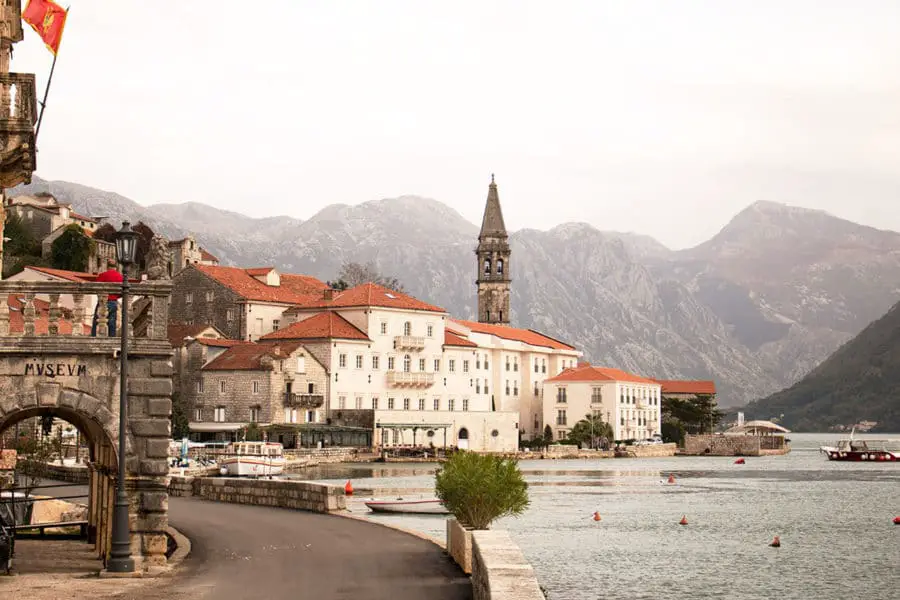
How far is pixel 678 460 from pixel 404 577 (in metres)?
120

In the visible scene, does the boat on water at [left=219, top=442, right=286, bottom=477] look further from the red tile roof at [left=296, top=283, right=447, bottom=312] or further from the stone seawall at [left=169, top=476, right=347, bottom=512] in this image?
the stone seawall at [left=169, top=476, right=347, bottom=512]

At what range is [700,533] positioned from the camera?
51.4 m

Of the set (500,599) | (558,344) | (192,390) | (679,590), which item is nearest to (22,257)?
(192,390)

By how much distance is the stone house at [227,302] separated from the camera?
119 meters

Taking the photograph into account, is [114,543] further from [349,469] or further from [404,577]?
[349,469]

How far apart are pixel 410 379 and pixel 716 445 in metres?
51.7

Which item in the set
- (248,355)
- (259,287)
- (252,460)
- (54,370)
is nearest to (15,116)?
(54,370)

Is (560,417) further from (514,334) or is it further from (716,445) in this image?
(716,445)

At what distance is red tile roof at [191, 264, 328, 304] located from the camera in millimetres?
119750

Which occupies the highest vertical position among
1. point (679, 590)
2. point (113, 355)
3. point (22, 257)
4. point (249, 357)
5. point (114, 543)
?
point (22, 257)

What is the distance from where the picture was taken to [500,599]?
1441cm

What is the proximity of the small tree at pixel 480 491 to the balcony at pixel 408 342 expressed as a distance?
9384 centimetres

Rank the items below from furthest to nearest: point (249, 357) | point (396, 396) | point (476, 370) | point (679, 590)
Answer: point (476, 370)
point (396, 396)
point (249, 357)
point (679, 590)

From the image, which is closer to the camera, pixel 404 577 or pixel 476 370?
pixel 404 577
